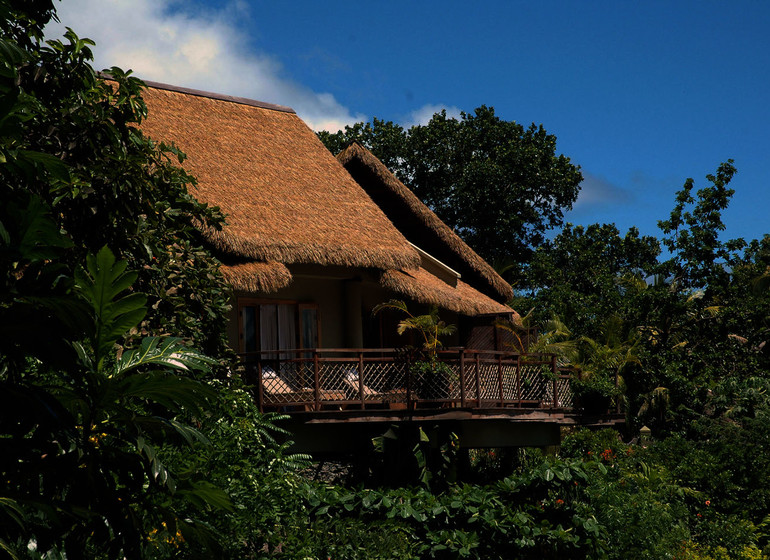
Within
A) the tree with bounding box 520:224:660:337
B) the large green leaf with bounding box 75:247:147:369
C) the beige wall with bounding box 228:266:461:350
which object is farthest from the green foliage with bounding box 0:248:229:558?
the tree with bounding box 520:224:660:337


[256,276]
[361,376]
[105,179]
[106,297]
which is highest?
[105,179]

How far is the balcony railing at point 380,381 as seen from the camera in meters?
14.5

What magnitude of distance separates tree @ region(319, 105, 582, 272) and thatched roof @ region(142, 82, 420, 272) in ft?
49.7

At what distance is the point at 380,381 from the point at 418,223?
24.7ft

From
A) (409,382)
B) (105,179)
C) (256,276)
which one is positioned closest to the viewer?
(105,179)

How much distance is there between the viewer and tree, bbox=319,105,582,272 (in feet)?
115

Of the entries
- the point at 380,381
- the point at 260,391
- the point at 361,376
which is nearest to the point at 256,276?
the point at 260,391

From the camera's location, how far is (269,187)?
17.4 meters

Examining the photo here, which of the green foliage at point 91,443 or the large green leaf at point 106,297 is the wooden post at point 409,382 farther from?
the large green leaf at point 106,297

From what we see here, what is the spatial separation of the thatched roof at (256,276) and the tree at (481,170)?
20398mm

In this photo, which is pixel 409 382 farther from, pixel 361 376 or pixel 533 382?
pixel 533 382

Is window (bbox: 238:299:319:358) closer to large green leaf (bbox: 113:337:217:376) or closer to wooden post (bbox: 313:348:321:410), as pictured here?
wooden post (bbox: 313:348:321:410)

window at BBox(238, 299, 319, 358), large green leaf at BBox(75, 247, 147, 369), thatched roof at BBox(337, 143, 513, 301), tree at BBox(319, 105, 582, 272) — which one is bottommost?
large green leaf at BBox(75, 247, 147, 369)

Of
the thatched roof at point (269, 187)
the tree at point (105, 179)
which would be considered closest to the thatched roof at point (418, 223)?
the thatched roof at point (269, 187)
